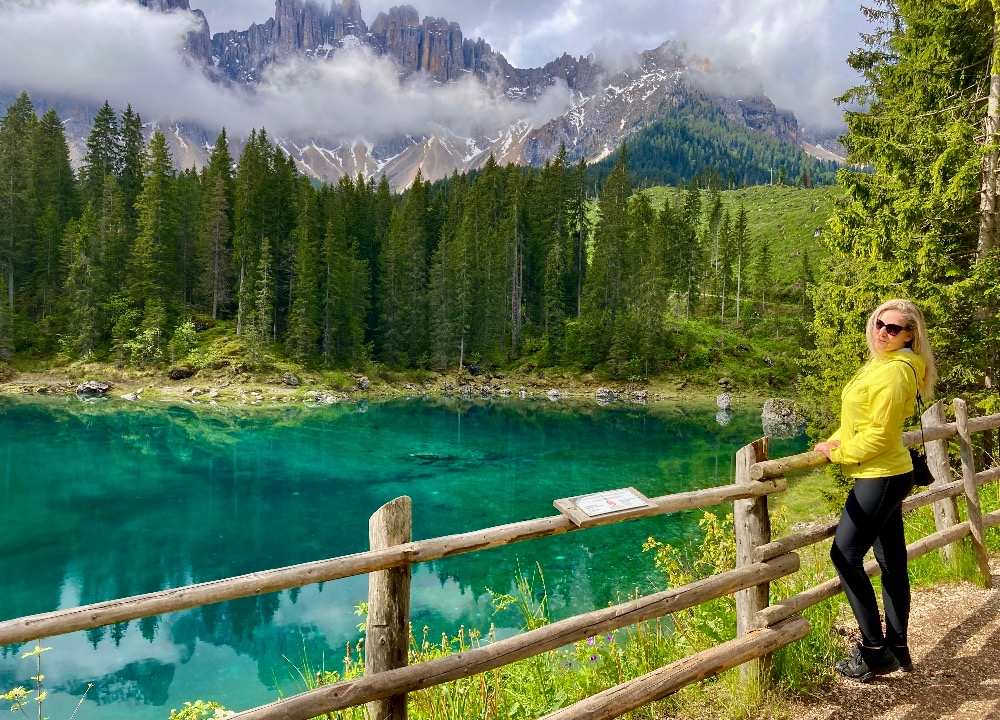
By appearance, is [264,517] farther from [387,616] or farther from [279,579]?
[279,579]

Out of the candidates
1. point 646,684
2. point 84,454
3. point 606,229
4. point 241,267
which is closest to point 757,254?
point 606,229

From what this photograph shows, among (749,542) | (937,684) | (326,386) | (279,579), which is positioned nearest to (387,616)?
(279,579)

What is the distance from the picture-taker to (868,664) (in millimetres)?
4387

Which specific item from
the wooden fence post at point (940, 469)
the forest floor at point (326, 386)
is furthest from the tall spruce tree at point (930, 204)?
the forest floor at point (326, 386)

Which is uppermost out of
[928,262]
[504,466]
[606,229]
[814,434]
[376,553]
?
[606,229]

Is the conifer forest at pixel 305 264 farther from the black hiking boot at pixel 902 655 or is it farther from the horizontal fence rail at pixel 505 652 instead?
the black hiking boot at pixel 902 655

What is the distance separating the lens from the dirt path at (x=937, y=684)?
410 centimetres

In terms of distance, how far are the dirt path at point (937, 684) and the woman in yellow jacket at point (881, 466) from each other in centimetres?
15

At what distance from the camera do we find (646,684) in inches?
150

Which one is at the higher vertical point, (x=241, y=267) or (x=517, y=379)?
(x=241, y=267)

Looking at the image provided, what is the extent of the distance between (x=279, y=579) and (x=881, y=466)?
152 inches

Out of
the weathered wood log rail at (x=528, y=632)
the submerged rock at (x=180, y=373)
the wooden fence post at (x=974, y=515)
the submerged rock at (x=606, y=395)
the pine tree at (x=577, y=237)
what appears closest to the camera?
the weathered wood log rail at (x=528, y=632)

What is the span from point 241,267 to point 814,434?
51852 mm

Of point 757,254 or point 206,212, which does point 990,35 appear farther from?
point 757,254
